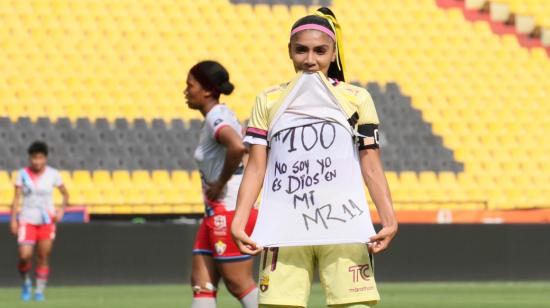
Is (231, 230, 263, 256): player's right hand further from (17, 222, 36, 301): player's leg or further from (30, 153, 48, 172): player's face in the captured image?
(17, 222, 36, 301): player's leg

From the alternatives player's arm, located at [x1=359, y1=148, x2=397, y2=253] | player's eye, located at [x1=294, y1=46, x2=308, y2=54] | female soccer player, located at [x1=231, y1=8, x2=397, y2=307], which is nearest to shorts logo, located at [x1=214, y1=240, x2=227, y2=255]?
female soccer player, located at [x1=231, y1=8, x2=397, y2=307]

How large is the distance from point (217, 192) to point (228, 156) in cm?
25

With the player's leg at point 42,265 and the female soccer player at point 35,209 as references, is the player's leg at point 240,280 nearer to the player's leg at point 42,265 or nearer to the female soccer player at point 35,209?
the player's leg at point 42,265

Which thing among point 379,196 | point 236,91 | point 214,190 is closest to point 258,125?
point 379,196

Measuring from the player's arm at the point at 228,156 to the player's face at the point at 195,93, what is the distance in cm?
29

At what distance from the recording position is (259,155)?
5.58 m

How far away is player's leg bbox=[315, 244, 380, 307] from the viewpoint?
5473mm

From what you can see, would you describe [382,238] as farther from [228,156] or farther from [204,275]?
[204,275]

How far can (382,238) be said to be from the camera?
5.46m

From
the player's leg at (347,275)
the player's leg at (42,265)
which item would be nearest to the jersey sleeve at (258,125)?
the player's leg at (347,275)

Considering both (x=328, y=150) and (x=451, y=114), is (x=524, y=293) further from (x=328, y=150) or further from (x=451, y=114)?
(x=328, y=150)

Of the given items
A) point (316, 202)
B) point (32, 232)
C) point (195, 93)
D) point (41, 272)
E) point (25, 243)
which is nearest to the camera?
point (316, 202)

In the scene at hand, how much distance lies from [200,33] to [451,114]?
5.13 meters

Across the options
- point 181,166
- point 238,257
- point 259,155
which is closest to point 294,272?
point 259,155
